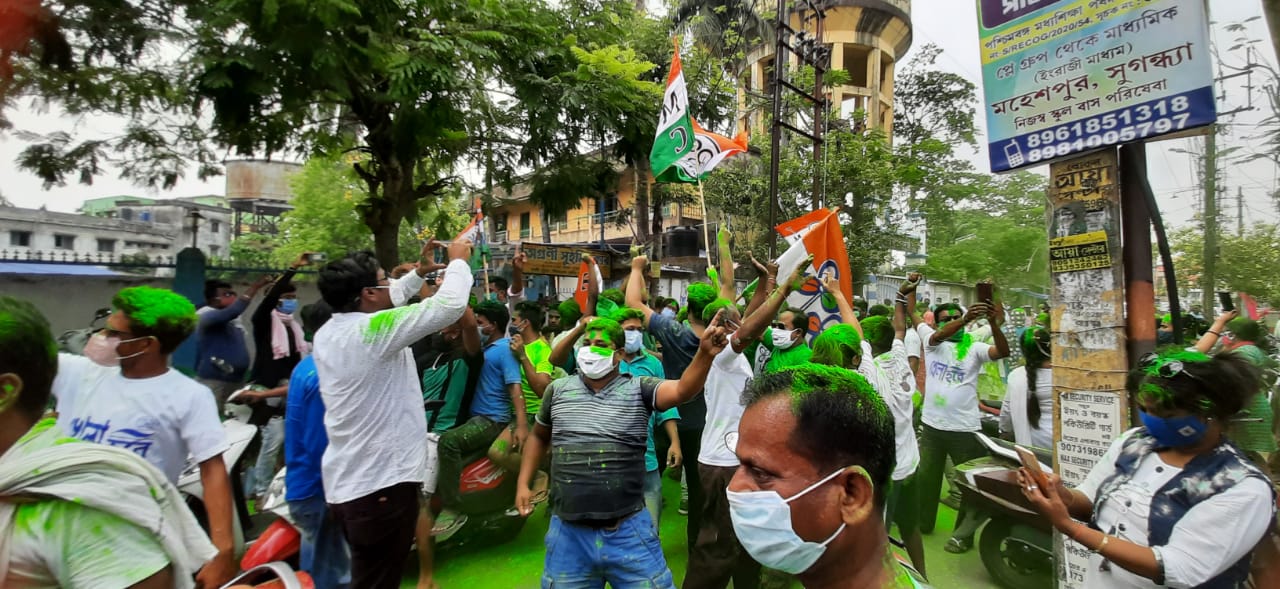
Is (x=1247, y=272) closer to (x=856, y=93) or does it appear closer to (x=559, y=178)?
(x=559, y=178)

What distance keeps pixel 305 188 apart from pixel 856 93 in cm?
2277

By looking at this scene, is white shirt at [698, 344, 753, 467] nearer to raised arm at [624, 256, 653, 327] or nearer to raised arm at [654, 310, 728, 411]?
raised arm at [654, 310, 728, 411]

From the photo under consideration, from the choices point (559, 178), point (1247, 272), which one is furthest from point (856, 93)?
point (1247, 272)

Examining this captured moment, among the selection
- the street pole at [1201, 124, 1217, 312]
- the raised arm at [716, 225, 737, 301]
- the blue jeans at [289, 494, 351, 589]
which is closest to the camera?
the blue jeans at [289, 494, 351, 589]

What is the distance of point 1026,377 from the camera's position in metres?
4.59

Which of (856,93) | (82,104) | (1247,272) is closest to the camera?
(1247,272)

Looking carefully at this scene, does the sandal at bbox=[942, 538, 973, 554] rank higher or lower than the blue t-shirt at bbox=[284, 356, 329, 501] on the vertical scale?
lower

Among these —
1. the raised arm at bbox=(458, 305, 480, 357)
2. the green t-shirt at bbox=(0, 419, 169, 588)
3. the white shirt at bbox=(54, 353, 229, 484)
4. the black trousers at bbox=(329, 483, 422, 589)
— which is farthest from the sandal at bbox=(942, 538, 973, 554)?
the green t-shirt at bbox=(0, 419, 169, 588)

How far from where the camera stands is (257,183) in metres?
40.0

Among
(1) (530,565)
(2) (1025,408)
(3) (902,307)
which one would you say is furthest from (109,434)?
(2) (1025,408)

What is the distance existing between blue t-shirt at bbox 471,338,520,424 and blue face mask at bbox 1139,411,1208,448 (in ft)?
11.5

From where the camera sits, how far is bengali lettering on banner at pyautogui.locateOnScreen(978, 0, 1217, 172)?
2434mm

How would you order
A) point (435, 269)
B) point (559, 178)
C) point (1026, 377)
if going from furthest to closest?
point (559, 178)
point (1026, 377)
point (435, 269)

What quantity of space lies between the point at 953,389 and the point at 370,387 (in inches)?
168
